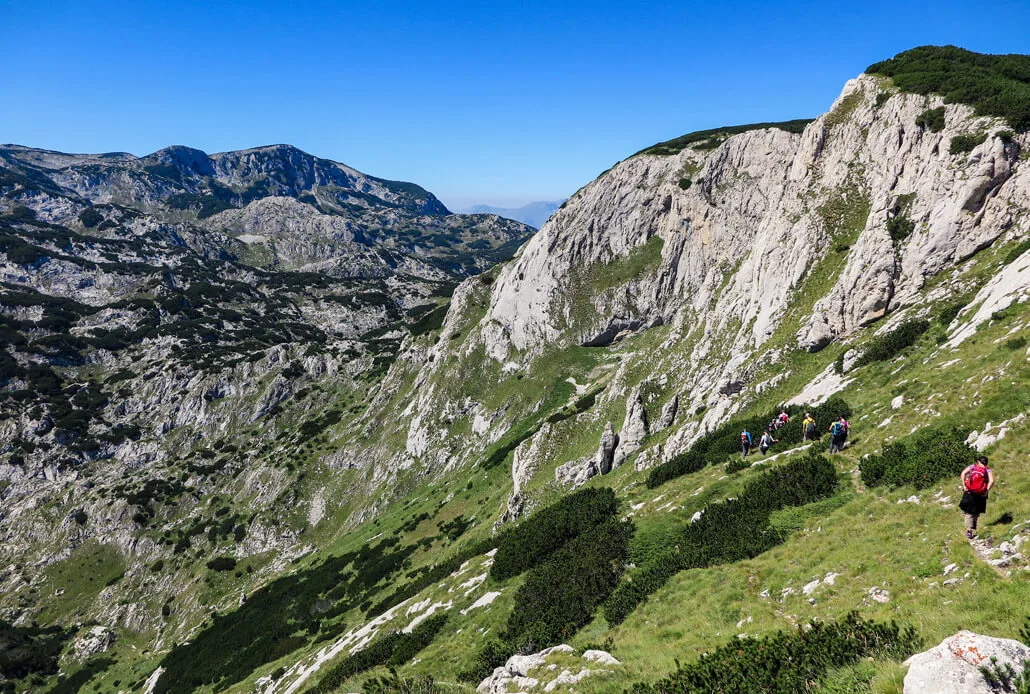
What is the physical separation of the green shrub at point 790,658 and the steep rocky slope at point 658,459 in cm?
25

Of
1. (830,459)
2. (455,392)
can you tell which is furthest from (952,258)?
(455,392)

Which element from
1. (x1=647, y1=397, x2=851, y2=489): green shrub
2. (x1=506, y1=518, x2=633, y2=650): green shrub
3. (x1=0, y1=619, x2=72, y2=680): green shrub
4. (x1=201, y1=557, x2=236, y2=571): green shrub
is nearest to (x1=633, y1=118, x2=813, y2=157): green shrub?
(x1=647, y1=397, x2=851, y2=489): green shrub

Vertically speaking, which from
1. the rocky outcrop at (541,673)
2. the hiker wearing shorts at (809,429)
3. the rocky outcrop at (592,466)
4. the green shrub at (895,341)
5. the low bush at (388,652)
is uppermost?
the green shrub at (895,341)

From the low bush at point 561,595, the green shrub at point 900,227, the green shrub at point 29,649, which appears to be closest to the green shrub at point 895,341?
the green shrub at point 900,227

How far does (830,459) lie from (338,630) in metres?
46.8

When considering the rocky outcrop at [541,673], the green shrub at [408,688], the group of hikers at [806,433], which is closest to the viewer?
the rocky outcrop at [541,673]

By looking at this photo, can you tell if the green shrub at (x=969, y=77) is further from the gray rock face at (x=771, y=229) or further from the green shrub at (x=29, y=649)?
the green shrub at (x=29, y=649)

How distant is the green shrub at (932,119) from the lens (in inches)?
1545

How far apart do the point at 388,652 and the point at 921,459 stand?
88.4 ft

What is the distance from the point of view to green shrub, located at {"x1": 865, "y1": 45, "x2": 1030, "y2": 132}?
3628cm

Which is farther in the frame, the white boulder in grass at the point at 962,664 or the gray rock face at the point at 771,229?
the gray rock face at the point at 771,229

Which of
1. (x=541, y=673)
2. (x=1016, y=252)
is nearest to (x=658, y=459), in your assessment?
(x=1016, y=252)

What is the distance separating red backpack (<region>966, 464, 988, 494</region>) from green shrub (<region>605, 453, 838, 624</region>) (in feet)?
22.0

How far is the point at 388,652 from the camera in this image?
2631 cm
